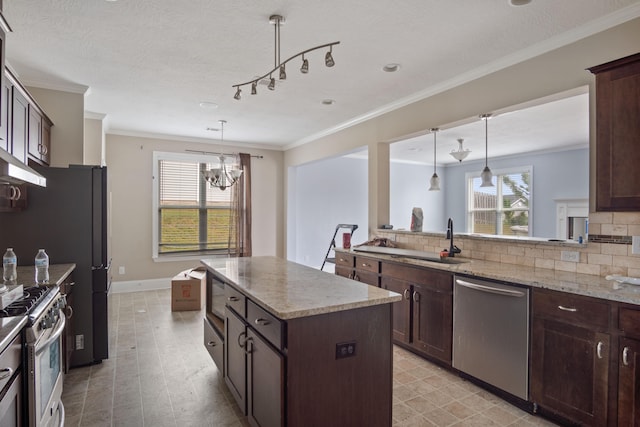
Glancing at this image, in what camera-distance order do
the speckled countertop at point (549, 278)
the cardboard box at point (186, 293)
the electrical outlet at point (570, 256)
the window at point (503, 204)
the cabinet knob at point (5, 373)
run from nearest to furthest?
1. the cabinet knob at point (5, 373)
2. the speckled countertop at point (549, 278)
3. the electrical outlet at point (570, 256)
4. the cardboard box at point (186, 293)
5. the window at point (503, 204)

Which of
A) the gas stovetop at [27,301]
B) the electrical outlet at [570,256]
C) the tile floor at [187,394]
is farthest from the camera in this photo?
the electrical outlet at [570,256]

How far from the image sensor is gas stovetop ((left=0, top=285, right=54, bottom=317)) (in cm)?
174

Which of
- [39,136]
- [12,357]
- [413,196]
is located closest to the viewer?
[12,357]

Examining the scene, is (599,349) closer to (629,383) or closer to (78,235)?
(629,383)

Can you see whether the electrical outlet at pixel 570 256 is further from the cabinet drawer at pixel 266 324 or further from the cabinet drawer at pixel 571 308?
the cabinet drawer at pixel 266 324

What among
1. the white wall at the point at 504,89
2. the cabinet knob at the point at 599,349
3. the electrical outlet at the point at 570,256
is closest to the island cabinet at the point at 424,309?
the electrical outlet at the point at 570,256

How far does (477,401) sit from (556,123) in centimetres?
449

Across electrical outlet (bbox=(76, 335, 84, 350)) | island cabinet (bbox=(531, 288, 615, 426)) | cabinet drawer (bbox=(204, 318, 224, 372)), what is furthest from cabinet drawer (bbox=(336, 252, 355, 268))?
electrical outlet (bbox=(76, 335, 84, 350))

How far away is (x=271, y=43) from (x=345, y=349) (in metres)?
2.38

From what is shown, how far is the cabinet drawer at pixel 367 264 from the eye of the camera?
3752 mm

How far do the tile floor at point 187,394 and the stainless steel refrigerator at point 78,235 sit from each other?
386mm

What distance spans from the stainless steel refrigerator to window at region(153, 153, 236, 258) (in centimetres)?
318

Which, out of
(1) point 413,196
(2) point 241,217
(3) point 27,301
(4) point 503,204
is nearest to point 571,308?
(3) point 27,301

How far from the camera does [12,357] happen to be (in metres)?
1.50
